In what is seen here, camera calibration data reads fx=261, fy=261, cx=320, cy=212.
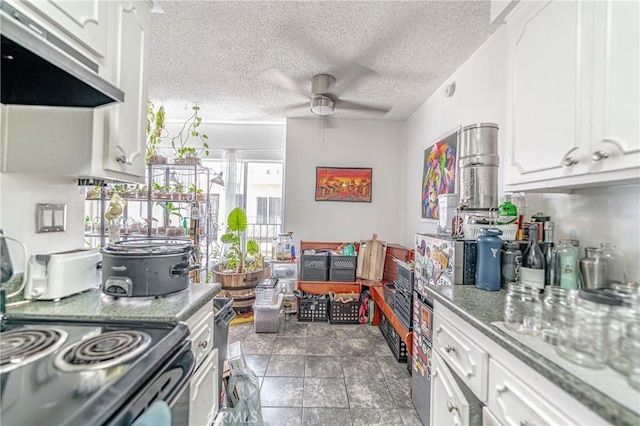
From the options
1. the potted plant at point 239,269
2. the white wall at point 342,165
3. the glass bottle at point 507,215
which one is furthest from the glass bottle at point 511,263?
the potted plant at point 239,269

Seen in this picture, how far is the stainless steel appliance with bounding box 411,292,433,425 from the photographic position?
1583 millimetres

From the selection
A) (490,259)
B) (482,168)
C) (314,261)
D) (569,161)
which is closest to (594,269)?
(490,259)

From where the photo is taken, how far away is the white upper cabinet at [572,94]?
2.70 feet

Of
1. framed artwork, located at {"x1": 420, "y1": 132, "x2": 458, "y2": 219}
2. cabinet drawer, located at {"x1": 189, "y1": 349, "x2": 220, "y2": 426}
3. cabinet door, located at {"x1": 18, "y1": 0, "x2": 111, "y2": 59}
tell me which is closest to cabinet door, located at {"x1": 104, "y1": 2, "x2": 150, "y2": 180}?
cabinet door, located at {"x1": 18, "y1": 0, "x2": 111, "y2": 59}

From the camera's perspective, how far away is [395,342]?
2.47 m

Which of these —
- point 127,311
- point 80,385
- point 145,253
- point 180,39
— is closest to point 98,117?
point 145,253

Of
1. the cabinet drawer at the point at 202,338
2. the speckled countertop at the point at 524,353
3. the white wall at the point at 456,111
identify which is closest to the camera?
the speckled countertop at the point at 524,353

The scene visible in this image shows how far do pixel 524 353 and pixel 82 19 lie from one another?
1.79 metres

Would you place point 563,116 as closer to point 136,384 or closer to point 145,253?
point 136,384

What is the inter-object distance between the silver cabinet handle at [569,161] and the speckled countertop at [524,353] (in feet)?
1.99

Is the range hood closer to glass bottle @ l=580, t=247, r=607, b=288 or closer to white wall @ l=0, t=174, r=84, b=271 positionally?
white wall @ l=0, t=174, r=84, b=271

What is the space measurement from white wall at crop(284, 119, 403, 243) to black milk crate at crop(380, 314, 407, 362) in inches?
52.4

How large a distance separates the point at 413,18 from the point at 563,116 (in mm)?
1189

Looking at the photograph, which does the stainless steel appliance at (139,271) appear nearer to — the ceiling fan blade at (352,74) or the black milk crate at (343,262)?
the ceiling fan blade at (352,74)
